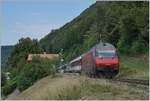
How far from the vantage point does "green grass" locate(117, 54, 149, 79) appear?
35.3m

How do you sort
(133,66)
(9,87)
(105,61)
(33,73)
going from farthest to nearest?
1. (9,87)
2. (33,73)
3. (133,66)
4. (105,61)

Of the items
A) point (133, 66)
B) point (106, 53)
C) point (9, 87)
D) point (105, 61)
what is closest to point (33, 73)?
point (9, 87)

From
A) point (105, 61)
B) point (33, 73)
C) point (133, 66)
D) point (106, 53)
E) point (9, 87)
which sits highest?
point (106, 53)

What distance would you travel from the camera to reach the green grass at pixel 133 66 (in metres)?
35.3

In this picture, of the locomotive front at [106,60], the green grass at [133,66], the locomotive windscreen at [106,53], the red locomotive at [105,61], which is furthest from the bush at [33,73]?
the locomotive windscreen at [106,53]

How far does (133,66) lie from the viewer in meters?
39.0

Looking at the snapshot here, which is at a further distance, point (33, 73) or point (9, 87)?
point (9, 87)

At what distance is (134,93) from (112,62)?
600 inches

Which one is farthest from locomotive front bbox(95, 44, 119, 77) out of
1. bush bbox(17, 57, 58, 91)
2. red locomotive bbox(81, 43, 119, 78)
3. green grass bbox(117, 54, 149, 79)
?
bush bbox(17, 57, 58, 91)

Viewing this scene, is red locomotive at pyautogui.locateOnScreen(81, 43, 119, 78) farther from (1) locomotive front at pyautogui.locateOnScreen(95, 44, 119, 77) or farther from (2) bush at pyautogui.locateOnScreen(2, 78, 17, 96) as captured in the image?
(2) bush at pyautogui.locateOnScreen(2, 78, 17, 96)

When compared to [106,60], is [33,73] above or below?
below

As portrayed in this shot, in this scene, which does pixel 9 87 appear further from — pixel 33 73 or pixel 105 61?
pixel 105 61

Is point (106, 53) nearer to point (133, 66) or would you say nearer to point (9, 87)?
point (133, 66)

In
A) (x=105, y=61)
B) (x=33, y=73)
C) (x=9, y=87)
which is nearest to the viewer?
(x=105, y=61)
